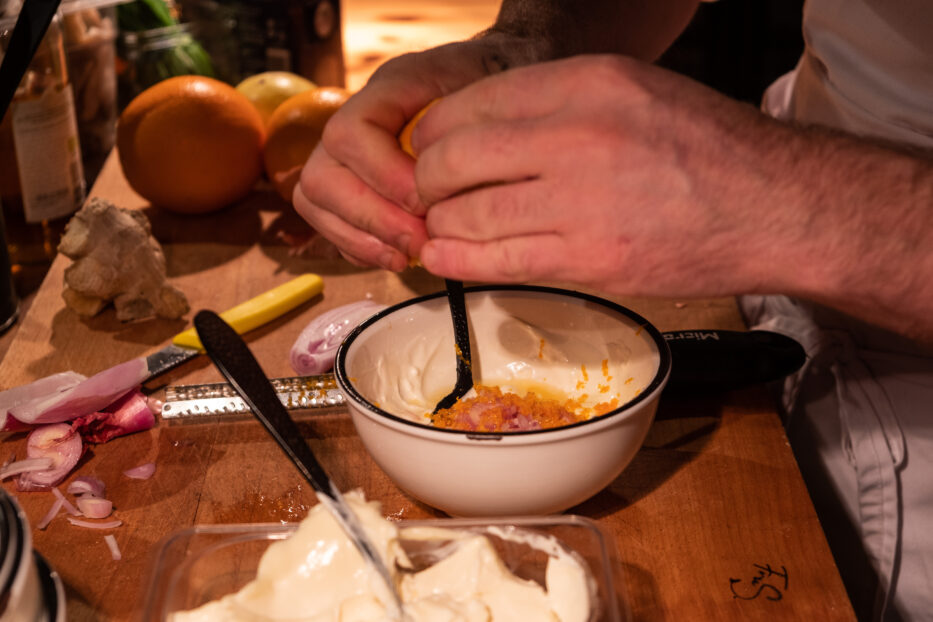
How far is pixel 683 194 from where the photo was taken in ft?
2.09

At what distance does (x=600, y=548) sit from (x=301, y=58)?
1.41 m

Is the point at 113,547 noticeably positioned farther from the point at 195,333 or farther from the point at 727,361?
the point at 727,361

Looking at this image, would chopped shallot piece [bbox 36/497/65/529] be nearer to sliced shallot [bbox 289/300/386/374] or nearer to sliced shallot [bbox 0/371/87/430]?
sliced shallot [bbox 0/371/87/430]

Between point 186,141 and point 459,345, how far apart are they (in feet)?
2.31

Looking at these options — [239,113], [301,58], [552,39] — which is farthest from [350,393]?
[301,58]

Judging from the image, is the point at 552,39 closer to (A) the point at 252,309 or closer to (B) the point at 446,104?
(B) the point at 446,104

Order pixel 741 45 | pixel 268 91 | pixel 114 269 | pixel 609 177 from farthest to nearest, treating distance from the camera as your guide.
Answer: pixel 741 45
pixel 268 91
pixel 114 269
pixel 609 177

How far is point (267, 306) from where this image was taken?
118 cm

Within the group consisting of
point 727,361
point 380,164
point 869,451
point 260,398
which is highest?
point 380,164

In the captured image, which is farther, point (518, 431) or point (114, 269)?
point (114, 269)

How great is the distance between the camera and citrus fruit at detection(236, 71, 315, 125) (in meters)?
1.58

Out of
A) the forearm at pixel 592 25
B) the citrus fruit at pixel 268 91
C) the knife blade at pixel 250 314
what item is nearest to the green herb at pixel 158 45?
the citrus fruit at pixel 268 91

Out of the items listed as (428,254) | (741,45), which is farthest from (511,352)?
(741,45)

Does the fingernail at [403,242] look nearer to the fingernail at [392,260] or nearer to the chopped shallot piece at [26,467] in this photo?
the fingernail at [392,260]
